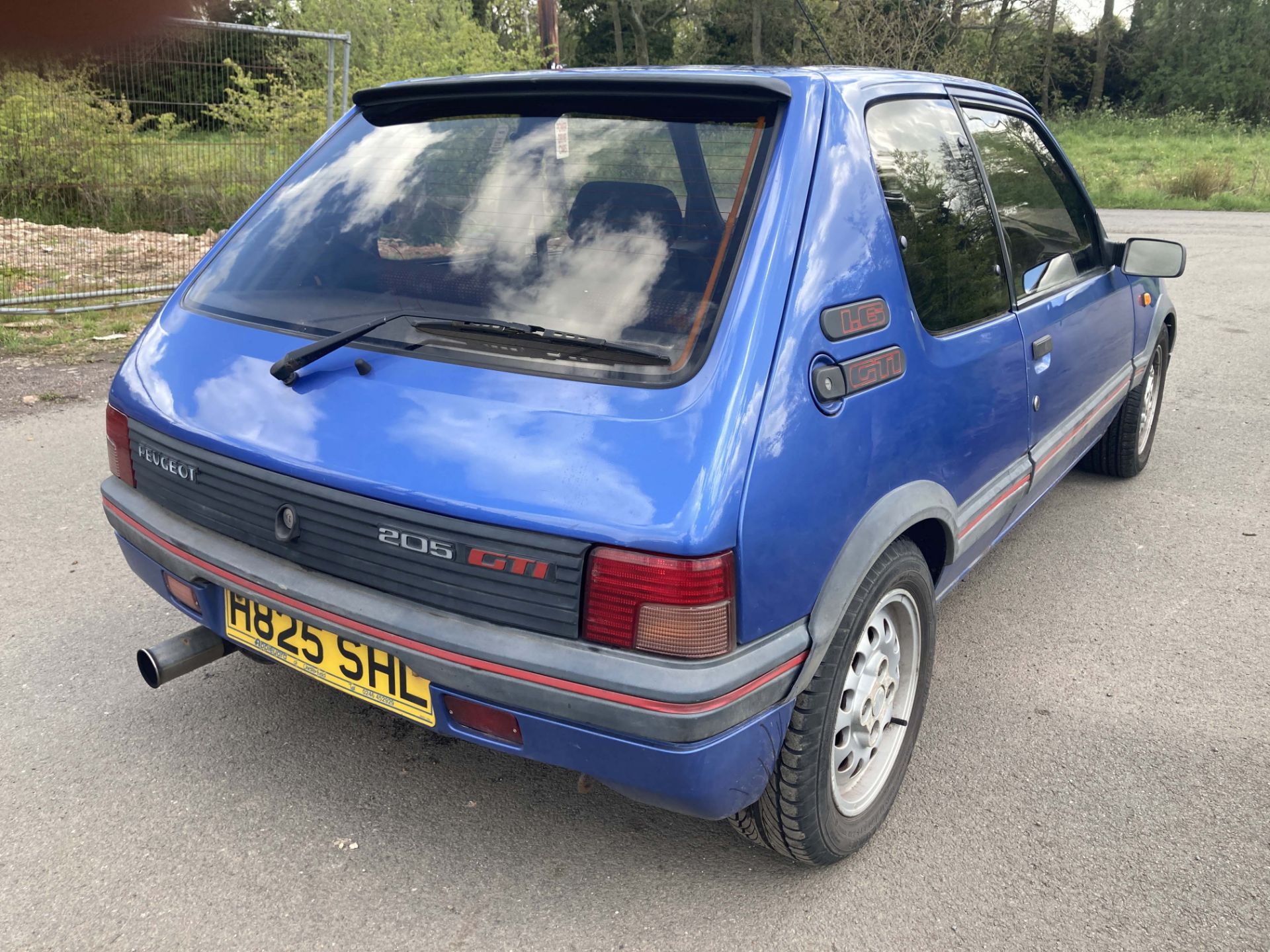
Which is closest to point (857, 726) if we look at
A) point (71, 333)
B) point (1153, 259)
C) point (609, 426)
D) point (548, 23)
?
point (609, 426)

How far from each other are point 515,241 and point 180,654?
1297mm

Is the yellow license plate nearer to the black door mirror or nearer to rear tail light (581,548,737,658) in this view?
rear tail light (581,548,737,658)

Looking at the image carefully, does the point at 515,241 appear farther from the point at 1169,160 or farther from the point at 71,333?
the point at 1169,160

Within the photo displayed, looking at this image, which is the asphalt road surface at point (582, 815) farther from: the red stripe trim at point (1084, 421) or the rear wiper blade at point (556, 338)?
the rear wiper blade at point (556, 338)

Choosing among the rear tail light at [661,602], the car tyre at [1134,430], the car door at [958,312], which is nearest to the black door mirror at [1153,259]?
the car tyre at [1134,430]

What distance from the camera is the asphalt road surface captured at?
7.55ft

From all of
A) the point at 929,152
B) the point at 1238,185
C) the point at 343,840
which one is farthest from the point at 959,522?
the point at 1238,185

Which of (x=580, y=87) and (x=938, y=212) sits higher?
(x=580, y=87)

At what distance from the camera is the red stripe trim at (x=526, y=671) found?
195 centimetres

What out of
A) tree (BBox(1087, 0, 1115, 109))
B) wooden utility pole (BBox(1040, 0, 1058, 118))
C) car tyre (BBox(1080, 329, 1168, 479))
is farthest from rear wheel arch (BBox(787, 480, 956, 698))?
tree (BBox(1087, 0, 1115, 109))

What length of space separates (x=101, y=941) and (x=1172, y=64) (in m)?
54.0

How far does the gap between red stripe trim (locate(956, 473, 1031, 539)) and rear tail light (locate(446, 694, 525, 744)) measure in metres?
1.35

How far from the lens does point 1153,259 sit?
404 centimetres

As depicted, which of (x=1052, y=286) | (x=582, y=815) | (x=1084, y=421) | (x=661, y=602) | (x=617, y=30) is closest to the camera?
(x=661, y=602)
